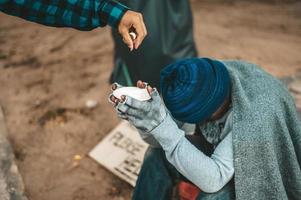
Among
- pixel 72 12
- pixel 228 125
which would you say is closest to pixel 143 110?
pixel 228 125

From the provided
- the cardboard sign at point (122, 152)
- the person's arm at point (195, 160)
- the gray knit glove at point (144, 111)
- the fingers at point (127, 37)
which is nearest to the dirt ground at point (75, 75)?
the cardboard sign at point (122, 152)

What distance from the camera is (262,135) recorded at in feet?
6.42

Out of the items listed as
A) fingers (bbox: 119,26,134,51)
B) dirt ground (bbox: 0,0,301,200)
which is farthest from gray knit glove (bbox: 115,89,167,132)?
dirt ground (bbox: 0,0,301,200)

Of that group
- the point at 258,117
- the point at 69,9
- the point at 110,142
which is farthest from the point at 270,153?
the point at 110,142

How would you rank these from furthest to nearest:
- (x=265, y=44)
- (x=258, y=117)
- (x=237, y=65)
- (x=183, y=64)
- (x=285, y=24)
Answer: (x=285, y=24), (x=265, y=44), (x=237, y=65), (x=183, y=64), (x=258, y=117)

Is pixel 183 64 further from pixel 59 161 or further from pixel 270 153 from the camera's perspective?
pixel 59 161

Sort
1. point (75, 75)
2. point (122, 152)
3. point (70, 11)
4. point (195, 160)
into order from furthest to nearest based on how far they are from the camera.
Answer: point (75, 75) → point (122, 152) → point (70, 11) → point (195, 160)

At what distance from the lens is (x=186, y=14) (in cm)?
376

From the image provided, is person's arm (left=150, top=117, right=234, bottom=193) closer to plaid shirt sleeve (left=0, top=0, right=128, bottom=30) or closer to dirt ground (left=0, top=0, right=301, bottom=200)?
plaid shirt sleeve (left=0, top=0, right=128, bottom=30)

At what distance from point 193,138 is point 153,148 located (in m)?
0.25

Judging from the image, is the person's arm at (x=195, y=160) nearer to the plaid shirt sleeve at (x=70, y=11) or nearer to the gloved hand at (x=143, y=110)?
the gloved hand at (x=143, y=110)

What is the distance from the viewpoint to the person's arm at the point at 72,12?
2.04 metres

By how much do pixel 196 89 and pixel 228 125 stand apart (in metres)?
0.28

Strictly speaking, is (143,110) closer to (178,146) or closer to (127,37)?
(178,146)
